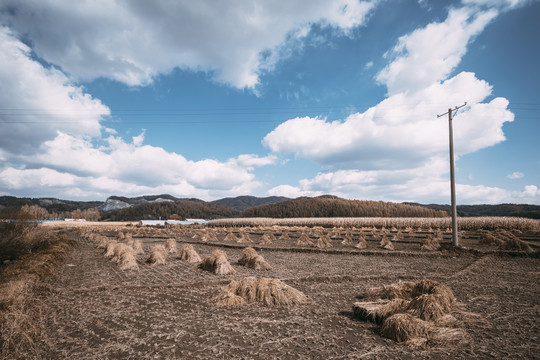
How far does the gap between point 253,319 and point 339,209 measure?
384 ft

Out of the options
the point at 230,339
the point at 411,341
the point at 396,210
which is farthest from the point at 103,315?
the point at 396,210

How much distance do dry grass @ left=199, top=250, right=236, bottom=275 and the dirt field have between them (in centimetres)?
38

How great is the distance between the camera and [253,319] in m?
6.23

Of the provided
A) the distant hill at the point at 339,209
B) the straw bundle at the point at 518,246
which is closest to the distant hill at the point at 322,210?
the distant hill at the point at 339,209

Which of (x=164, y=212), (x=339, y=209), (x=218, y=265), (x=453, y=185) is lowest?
(x=164, y=212)

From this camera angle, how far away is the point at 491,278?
33.6 feet

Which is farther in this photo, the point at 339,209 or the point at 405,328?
the point at 339,209

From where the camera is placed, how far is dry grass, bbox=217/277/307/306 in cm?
728

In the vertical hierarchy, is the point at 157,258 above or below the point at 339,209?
below

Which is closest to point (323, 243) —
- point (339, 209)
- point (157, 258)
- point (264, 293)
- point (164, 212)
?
point (157, 258)

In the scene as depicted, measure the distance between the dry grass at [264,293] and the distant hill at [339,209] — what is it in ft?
339

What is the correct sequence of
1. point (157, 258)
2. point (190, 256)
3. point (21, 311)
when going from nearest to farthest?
point (21, 311) → point (157, 258) → point (190, 256)

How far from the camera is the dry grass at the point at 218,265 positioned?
11531 mm

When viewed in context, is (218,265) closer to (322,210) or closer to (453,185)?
(453,185)
